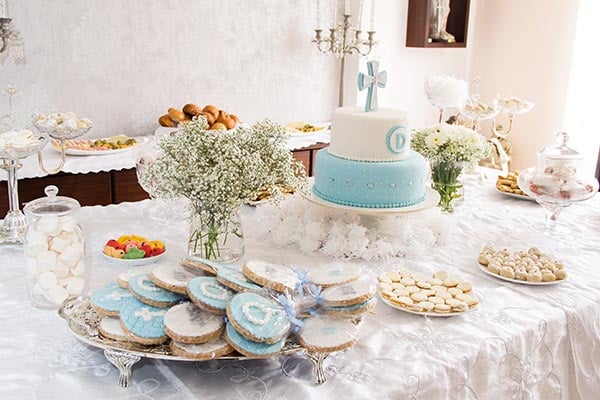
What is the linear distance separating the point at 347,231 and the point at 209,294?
652mm

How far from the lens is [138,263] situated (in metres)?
1.52

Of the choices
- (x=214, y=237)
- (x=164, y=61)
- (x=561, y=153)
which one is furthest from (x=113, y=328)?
(x=164, y=61)

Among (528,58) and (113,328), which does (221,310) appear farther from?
(528,58)

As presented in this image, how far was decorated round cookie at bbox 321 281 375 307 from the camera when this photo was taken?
1.11 m

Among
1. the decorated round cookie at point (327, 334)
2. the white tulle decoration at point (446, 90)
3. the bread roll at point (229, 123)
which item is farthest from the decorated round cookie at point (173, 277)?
the bread roll at point (229, 123)

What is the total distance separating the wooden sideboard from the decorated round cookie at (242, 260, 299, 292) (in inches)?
68.3

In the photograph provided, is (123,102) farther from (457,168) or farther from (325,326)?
(325,326)

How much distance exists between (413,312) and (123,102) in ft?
8.10

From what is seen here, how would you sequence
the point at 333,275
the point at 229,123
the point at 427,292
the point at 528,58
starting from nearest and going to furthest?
the point at 333,275 → the point at 427,292 → the point at 229,123 → the point at 528,58

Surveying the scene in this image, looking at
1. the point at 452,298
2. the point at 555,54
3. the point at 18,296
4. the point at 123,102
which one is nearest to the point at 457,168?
the point at 452,298

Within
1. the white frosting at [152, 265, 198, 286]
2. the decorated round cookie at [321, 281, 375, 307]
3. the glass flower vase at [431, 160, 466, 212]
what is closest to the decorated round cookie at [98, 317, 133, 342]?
the white frosting at [152, 265, 198, 286]

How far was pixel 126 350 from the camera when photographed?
101cm

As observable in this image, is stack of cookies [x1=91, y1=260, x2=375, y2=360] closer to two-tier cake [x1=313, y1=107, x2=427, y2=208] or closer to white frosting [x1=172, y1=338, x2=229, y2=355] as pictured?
white frosting [x1=172, y1=338, x2=229, y2=355]

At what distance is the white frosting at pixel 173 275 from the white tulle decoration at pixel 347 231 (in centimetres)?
49
